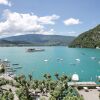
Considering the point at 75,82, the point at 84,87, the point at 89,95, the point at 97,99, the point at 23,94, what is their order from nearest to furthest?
the point at 23,94 → the point at 97,99 → the point at 89,95 → the point at 84,87 → the point at 75,82

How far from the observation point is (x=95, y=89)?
61469 millimetres

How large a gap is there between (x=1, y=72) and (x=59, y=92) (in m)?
51.8

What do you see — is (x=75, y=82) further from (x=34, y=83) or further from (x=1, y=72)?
(x=1, y=72)

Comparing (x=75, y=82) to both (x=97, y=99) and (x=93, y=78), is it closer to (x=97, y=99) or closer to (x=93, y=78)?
(x=97, y=99)

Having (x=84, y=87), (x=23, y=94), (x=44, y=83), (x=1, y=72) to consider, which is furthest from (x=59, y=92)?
(x=1, y=72)

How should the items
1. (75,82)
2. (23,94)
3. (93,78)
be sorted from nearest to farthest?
(23,94) < (75,82) < (93,78)

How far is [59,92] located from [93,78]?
4454 centimetres

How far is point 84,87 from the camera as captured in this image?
60938 mm

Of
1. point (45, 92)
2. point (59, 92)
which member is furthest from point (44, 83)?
point (59, 92)

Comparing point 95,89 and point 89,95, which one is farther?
point 95,89

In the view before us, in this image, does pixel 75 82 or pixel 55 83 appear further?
pixel 75 82

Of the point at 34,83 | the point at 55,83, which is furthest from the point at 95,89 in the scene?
the point at 34,83

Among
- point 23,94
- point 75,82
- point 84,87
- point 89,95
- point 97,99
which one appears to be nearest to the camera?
point 23,94

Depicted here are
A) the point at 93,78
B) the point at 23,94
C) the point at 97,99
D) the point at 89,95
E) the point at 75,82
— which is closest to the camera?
the point at 23,94
